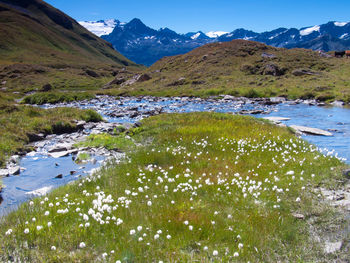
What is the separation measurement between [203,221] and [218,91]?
46988mm

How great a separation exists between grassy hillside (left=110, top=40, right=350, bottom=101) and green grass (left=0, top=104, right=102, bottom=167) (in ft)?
103

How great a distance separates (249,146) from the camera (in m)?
11.8

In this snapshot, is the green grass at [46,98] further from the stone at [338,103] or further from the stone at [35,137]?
the stone at [338,103]

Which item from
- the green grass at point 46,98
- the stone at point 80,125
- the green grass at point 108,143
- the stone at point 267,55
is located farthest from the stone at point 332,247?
the stone at point 267,55

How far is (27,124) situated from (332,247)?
1806cm

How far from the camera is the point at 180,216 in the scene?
19.4 feet

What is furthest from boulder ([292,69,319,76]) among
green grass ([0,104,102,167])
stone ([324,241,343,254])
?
stone ([324,241,343,254])

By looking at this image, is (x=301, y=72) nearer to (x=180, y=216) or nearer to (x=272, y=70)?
(x=272, y=70)

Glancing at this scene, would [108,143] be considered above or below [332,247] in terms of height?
above

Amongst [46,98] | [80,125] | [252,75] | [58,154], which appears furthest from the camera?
[252,75]

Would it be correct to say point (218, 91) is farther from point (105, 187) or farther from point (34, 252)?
point (34, 252)

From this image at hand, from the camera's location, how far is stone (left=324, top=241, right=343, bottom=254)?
16.6 ft

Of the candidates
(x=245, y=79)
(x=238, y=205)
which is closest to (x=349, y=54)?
(x=245, y=79)

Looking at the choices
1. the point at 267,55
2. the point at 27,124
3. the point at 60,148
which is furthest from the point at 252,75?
the point at 60,148
